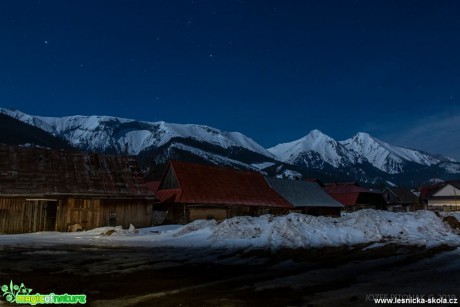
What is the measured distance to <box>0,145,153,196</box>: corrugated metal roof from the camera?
32406 millimetres

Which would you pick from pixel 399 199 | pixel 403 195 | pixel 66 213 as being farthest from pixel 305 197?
pixel 403 195

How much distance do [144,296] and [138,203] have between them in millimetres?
27980

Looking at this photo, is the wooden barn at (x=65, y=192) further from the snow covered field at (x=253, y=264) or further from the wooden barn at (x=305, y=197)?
the wooden barn at (x=305, y=197)

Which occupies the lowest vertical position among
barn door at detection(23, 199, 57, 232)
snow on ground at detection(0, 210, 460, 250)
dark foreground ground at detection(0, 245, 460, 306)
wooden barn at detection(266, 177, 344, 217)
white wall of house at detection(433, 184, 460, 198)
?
dark foreground ground at detection(0, 245, 460, 306)

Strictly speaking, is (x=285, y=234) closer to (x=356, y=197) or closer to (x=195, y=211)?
(x=195, y=211)

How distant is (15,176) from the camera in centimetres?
3244

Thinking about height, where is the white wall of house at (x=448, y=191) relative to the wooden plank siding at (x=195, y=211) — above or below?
above

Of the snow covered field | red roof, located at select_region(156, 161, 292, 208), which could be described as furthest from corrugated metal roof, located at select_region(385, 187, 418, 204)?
the snow covered field

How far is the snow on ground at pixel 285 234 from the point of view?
22859 mm

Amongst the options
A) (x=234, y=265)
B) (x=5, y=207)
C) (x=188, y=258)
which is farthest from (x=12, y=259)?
(x=5, y=207)

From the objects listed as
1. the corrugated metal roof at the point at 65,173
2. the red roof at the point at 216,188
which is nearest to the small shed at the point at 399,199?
the red roof at the point at 216,188

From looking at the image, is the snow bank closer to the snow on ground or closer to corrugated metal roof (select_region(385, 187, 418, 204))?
the snow on ground

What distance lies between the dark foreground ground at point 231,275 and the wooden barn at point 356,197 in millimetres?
59767

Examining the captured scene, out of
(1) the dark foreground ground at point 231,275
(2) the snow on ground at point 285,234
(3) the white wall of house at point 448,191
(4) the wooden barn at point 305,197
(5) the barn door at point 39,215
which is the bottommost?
(1) the dark foreground ground at point 231,275
